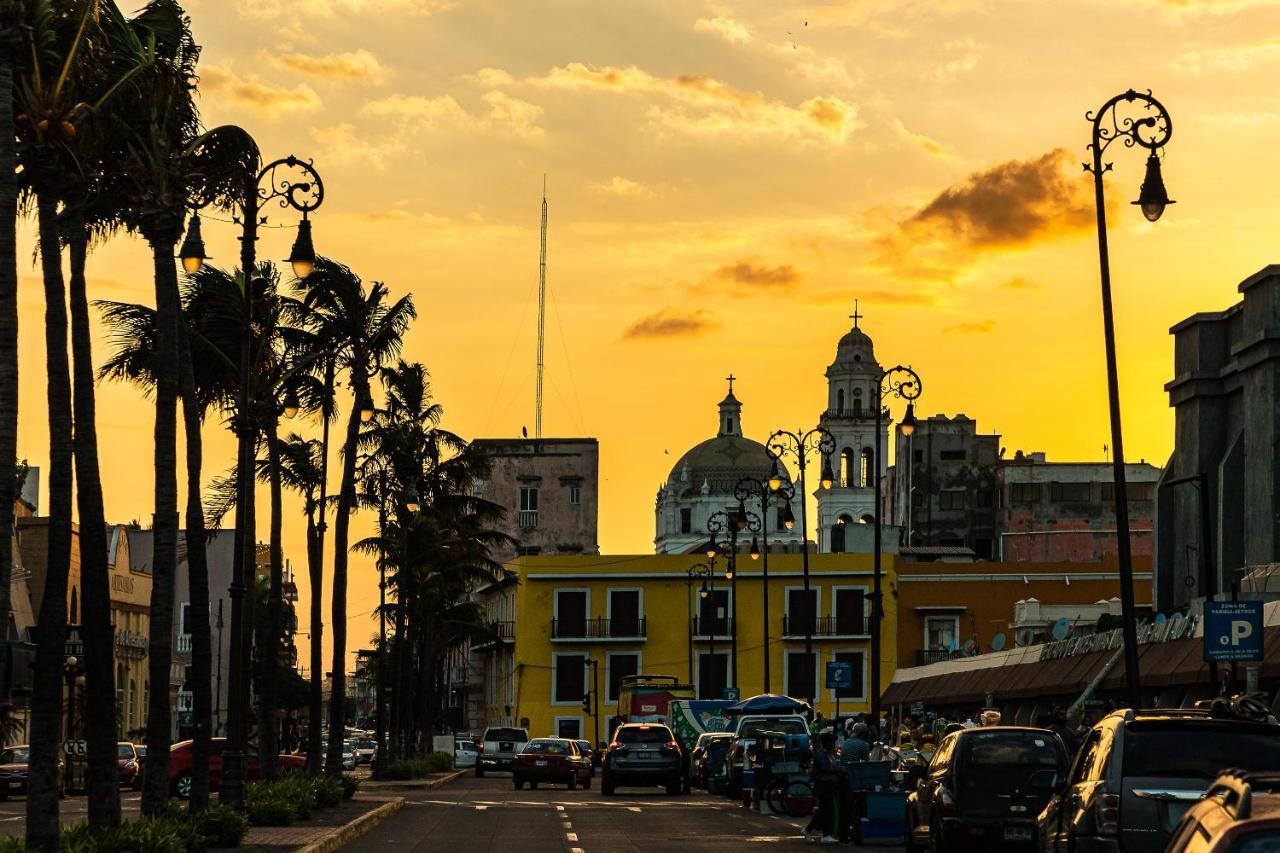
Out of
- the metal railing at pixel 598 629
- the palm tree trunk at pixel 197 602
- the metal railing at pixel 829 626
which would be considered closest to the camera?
the palm tree trunk at pixel 197 602

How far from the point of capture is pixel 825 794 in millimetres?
30969

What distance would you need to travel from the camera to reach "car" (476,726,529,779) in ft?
258

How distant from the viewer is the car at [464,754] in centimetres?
8912

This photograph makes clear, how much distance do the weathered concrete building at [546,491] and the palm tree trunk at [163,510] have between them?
9594cm

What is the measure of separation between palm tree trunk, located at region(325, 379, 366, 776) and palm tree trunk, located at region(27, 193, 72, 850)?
2205cm

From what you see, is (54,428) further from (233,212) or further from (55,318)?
(233,212)

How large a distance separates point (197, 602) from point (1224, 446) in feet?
126

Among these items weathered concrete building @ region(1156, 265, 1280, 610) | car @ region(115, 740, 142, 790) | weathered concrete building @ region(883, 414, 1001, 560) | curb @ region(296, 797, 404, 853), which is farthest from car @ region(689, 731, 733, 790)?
weathered concrete building @ region(883, 414, 1001, 560)

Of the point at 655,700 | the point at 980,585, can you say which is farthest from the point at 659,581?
the point at 655,700

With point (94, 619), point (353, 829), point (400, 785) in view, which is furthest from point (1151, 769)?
point (400, 785)

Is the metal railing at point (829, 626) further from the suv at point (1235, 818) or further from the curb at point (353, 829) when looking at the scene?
the suv at point (1235, 818)

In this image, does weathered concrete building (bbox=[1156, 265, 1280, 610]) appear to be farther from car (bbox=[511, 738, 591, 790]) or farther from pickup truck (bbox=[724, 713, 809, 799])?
car (bbox=[511, 738, 591, 790])

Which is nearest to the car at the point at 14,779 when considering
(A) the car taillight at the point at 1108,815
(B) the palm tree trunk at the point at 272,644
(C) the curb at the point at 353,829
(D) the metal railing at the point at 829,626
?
(B) the palm tree trunk at the point at 272,644

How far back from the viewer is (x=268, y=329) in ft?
121
